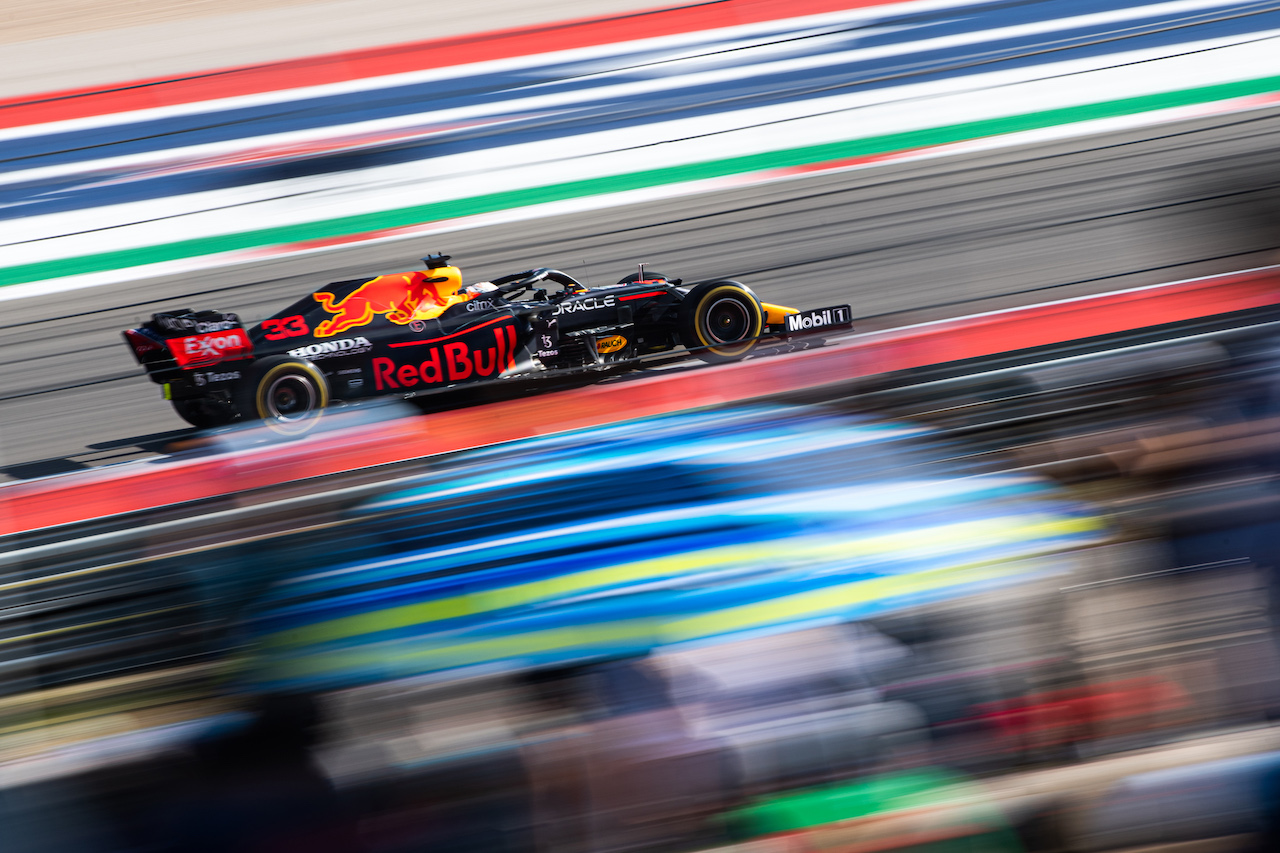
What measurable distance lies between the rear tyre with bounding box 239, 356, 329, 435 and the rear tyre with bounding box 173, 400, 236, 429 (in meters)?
0.18

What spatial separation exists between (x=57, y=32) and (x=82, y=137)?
1512mm

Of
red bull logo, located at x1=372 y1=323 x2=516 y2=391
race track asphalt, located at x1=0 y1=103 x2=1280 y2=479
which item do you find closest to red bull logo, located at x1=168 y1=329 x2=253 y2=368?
red bull logo, located at x1=372 y1=323 x2=516 y2=391

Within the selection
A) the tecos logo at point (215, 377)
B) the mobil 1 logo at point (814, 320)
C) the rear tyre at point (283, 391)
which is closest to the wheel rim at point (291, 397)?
the rear tyre at point (283, 391)

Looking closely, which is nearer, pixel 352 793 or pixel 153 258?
pixel 352 793

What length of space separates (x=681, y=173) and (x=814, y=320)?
1970 mm

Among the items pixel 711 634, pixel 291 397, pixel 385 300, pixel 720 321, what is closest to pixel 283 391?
pixel 291 397

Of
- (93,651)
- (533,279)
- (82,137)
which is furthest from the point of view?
(82,137)

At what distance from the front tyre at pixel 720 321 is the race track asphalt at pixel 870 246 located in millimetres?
914

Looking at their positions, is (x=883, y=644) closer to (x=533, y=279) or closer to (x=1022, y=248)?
(x=533, y=279)

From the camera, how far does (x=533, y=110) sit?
6.62m

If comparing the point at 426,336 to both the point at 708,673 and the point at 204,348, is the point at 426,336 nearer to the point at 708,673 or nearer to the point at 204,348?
the point at 204,348

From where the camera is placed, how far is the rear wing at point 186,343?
4.17 meters

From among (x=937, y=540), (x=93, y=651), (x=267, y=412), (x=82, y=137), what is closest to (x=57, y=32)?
(x=82, y=137)

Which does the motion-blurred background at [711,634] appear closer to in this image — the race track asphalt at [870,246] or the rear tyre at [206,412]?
the rear tyre at [206,412]
